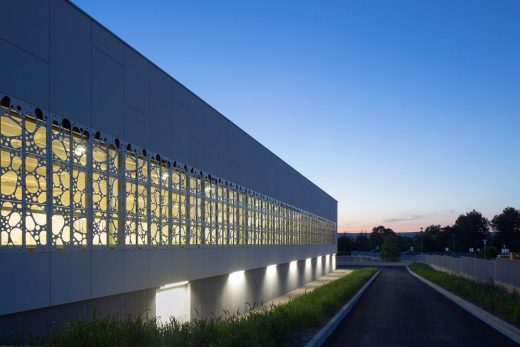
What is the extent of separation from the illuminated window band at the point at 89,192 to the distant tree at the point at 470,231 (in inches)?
5852

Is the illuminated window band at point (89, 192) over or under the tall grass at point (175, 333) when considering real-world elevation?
over

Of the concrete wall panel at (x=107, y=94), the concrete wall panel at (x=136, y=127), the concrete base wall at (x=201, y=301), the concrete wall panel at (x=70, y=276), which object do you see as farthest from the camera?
the concrete wall panel at (x=136, y=127)

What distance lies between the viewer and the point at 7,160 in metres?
10.5

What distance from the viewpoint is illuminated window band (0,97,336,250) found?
10.7 meters

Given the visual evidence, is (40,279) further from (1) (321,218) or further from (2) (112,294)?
(1) (321,218)

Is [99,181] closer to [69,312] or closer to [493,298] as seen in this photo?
[69,312]

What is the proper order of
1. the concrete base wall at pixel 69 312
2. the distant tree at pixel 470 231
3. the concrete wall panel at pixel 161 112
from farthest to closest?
the distant tree at pixel 470 231
the concrete wall panel at pixel 161 112
the concrete base wall at pixel 69 312

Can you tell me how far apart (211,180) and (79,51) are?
987cm

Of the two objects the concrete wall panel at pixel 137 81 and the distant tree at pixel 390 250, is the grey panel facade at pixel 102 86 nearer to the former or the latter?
the concrete wall panel at pixel 137 81

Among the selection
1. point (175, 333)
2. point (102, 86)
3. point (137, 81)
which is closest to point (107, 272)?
point (175, 333)

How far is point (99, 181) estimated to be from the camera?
13336 mm

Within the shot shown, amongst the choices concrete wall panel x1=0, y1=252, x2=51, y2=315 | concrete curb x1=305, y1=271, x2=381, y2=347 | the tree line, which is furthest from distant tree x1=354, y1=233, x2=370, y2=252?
concrete wall panel x1=0, y1=252, x2=51, y2=315

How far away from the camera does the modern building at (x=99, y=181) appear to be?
10711mm

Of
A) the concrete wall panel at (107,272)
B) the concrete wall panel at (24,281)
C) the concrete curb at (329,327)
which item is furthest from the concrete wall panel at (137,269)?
the concrete curb at (329,327)
